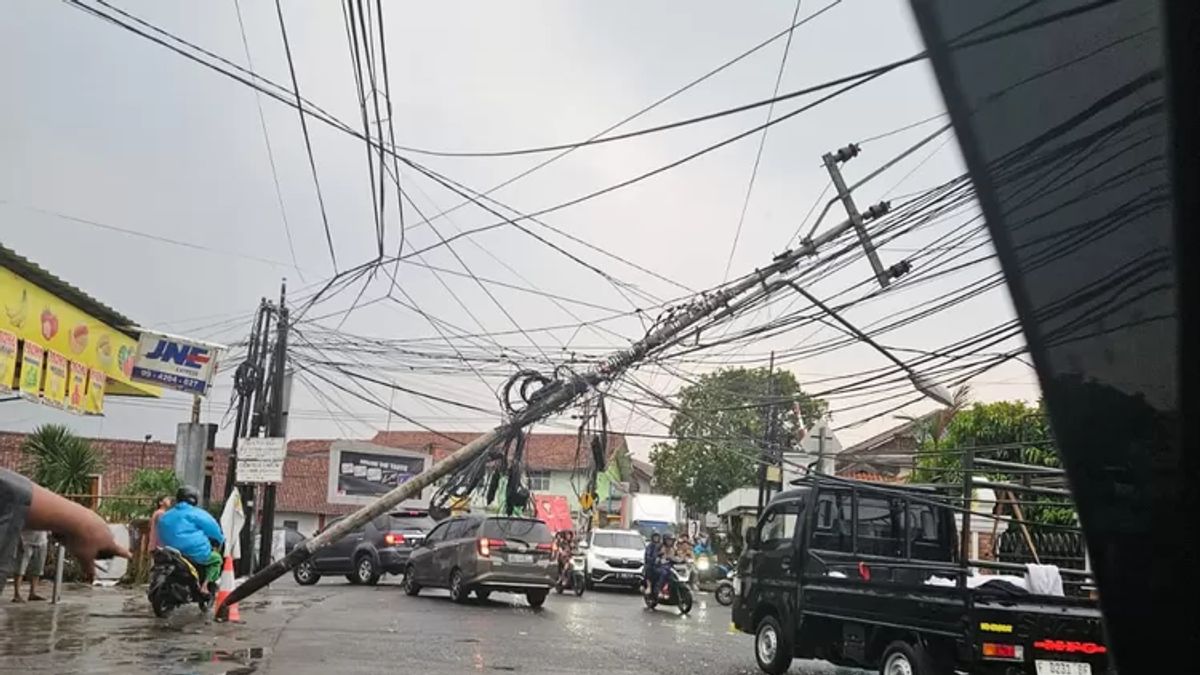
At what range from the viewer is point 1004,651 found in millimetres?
9211

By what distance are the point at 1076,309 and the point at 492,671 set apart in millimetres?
9532

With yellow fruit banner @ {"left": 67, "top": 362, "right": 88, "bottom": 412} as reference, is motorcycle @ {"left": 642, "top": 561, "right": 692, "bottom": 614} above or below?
below

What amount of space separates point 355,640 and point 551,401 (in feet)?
15.6

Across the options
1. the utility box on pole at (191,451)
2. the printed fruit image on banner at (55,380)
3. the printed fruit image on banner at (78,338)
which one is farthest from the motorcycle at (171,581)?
the utility box on pole at (191,451)

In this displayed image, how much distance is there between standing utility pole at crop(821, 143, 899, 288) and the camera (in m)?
11.9

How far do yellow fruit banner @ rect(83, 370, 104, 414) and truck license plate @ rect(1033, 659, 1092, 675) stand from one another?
14.4 meters

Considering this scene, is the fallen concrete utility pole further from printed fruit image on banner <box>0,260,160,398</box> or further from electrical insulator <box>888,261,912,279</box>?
printed fruit image on banner <box>0,260,160,398</box>

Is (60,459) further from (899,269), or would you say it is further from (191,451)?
(899,269)

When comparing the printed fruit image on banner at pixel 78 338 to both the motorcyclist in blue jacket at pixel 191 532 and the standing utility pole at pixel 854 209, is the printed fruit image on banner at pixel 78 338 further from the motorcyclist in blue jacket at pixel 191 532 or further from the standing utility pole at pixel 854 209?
the standing utility pole at pixel 854 209

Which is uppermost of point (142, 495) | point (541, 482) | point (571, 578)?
point (541, 482)

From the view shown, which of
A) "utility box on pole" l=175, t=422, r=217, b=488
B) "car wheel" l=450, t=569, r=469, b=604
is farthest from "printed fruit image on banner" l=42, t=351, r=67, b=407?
"car wheel" l=450, t=569, r=469, b=604

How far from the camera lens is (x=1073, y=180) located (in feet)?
6.41

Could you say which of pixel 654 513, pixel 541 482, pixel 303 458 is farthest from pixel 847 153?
pixel 541 482

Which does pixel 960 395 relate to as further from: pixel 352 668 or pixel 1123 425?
pixel 1123 425
